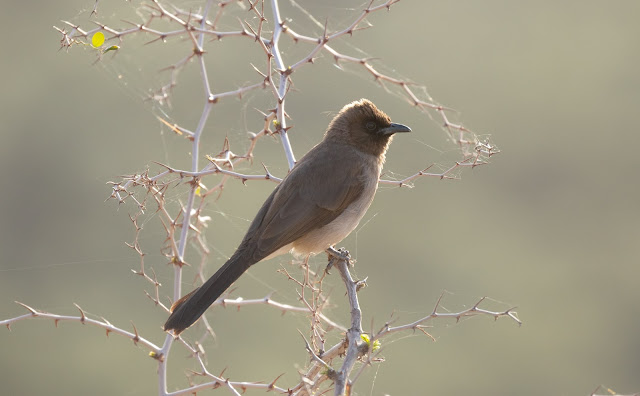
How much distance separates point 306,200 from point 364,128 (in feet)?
2.23

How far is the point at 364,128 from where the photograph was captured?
5426 millimetres

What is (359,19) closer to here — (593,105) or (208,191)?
(208,191)

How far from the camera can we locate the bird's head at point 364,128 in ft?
17.7

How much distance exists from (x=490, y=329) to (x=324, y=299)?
10.4 metres

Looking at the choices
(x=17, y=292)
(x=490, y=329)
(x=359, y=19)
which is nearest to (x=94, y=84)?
(x=17, y=292)

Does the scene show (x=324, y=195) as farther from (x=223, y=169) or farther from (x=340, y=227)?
(x=223, y=169)

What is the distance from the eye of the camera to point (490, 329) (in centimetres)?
1403

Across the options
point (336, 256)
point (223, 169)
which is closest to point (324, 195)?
point (336, 256)

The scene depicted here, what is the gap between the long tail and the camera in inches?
167

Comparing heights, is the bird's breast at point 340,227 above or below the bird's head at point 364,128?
below

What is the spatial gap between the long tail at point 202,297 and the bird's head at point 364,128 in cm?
108

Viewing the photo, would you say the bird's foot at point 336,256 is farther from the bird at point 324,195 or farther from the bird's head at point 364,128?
the bird's head at point 364,128

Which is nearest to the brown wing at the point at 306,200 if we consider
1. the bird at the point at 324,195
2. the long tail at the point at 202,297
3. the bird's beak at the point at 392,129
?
the bird at the point at 324,195

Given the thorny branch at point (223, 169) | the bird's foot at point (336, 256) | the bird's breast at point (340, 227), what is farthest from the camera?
the bird's breast at point (340, 227)
